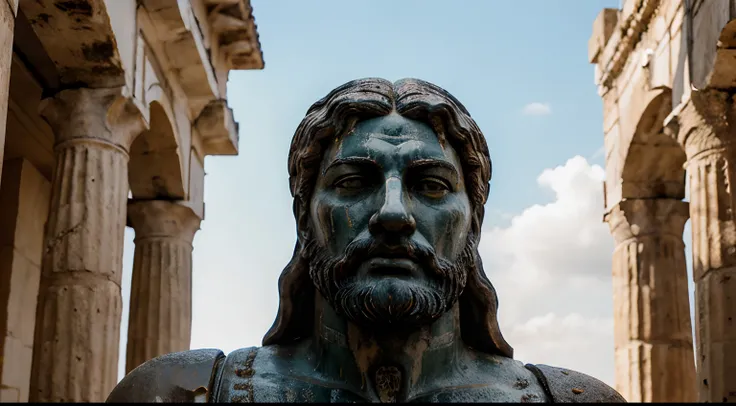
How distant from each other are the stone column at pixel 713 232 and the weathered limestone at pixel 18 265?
7283 millimetres

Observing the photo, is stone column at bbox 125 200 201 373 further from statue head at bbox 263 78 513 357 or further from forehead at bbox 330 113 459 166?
forehead at bbox 330 113 459 166

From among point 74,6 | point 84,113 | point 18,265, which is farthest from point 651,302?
point 74,6

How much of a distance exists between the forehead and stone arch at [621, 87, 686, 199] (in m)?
11.2

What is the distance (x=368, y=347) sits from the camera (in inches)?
139

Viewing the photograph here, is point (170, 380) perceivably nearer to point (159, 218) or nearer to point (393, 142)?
point (393, 142)

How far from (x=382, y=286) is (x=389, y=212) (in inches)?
7.9

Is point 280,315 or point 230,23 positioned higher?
point 230,23

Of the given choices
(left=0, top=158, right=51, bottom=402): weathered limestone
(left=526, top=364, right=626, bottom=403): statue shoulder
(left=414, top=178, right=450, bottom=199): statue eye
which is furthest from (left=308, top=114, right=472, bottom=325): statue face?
(left=0, top=158, right=51, bottom=402): weathered limestone

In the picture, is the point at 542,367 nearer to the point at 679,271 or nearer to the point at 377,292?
the point at 377,292

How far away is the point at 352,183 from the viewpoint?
3633 mm

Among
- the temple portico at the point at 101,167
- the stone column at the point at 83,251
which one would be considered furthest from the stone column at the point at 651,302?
the stone column at the point at 83,251

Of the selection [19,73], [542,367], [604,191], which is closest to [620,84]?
[604,191]

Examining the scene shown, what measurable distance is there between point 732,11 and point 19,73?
22.4 ft

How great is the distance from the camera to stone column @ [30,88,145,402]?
9.98 m
